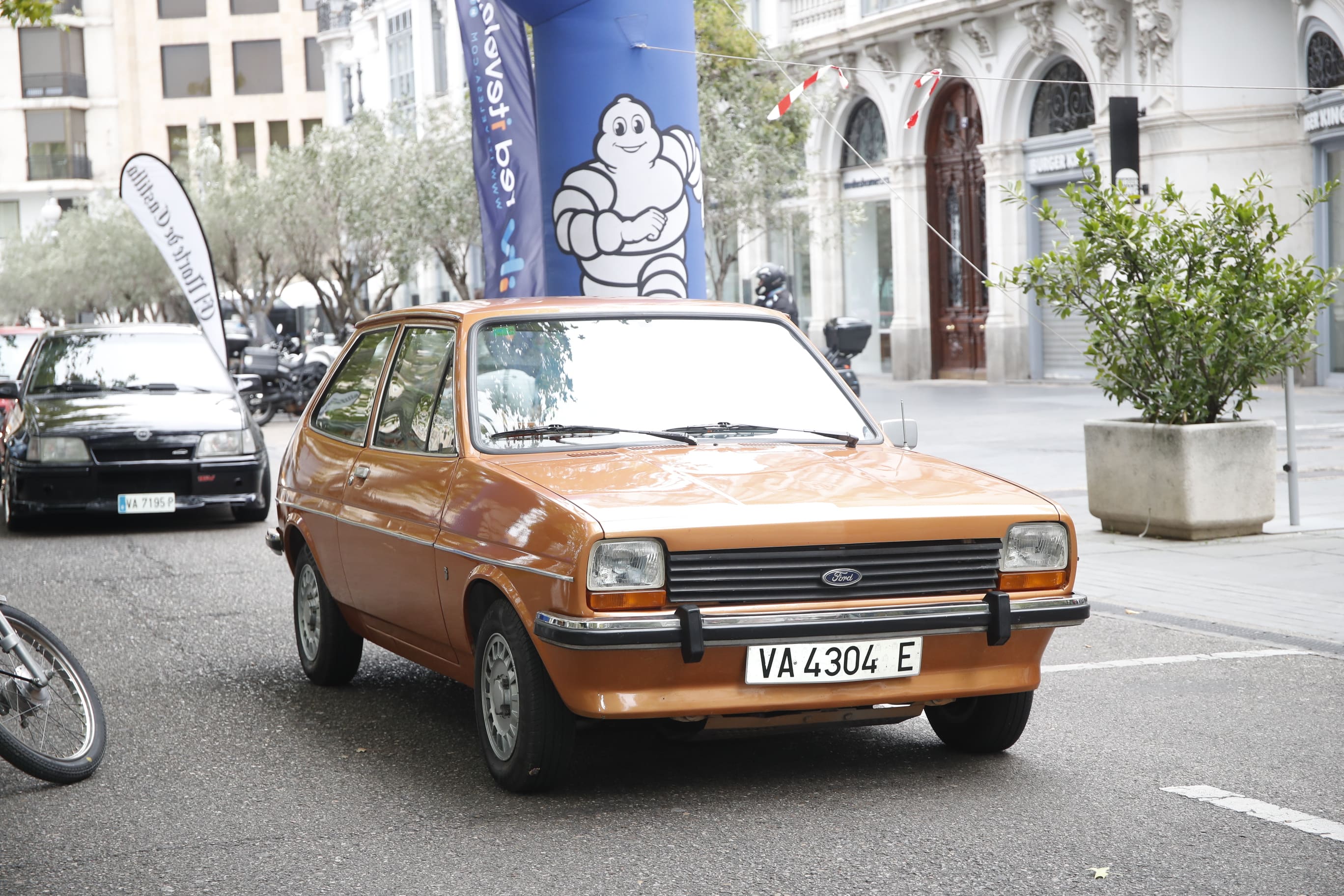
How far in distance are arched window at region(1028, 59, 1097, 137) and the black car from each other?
1697cm

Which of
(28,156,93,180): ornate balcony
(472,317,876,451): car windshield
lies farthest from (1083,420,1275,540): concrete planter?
(28,156,93,180): ornate balcony

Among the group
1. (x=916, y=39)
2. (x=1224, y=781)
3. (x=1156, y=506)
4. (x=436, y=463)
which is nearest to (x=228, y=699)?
(x=436, y=463)

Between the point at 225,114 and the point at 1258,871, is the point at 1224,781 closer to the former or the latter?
the point at 1258,871

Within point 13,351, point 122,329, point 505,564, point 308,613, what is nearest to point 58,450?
point 122,329

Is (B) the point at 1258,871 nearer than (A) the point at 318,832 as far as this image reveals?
Yes

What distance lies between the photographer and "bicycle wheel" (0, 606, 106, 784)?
5441mm

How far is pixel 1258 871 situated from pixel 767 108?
83.7ft

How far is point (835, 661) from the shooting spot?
5.02m

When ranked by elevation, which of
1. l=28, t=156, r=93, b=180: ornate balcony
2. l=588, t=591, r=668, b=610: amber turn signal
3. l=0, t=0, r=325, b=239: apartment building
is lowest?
l=588, t=591, r=668, b=610: amber turn signal

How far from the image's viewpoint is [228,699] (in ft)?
22.8

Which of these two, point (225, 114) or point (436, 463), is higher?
point (225, 114)

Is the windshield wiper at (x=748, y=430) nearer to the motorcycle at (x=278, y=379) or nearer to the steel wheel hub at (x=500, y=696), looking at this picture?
the steel wheel hub at (x=500, y=696)

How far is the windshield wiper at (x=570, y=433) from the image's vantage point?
5730 mm

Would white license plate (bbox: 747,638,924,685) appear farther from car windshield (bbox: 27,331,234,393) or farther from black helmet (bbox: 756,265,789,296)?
black helmet (bbox: 756,265,789,296)
